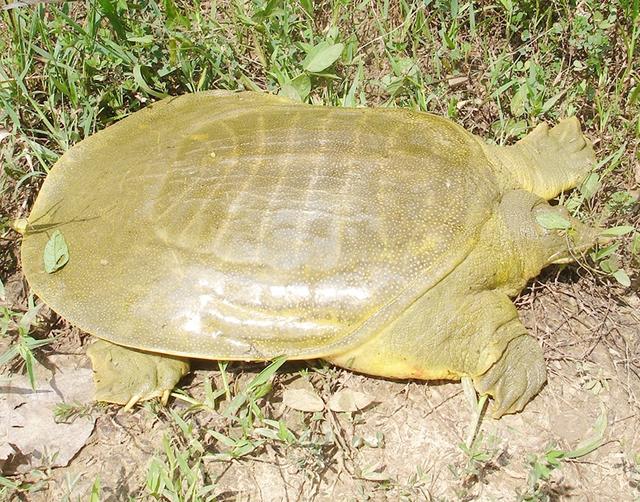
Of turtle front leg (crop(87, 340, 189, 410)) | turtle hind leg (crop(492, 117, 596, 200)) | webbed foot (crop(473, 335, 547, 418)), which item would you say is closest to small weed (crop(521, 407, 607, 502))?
webbed foot (crop(473, 335, 547, 418))

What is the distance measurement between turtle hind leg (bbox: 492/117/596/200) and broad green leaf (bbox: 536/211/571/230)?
28cm

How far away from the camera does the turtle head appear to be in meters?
2.48

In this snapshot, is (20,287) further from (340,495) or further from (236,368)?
(340,495)

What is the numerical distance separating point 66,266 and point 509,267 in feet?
5.54

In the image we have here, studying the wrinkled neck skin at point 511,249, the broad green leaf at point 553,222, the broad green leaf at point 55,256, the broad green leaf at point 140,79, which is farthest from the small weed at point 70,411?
the broad green leaf at point 553,222

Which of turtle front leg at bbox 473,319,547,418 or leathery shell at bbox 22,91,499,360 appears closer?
leathery shell at bbox 22,91,499,360

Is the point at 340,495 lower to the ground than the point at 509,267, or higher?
lower

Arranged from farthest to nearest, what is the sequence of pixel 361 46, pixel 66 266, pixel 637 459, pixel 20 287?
pixel 361 46 < pixel 20 287 < pixel 66 266 < pixel 637 459

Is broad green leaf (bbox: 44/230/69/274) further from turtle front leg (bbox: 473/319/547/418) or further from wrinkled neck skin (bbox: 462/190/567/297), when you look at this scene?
turtle front leg (bbox: 473/319/547/418)

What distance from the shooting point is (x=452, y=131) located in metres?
2.59

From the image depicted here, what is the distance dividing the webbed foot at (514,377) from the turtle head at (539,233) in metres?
0.30

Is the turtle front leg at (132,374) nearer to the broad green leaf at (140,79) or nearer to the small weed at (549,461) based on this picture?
the broad green leaf at (140,79)

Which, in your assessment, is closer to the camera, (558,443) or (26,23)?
(558,443)

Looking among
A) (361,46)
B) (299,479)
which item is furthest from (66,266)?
(361,46)
